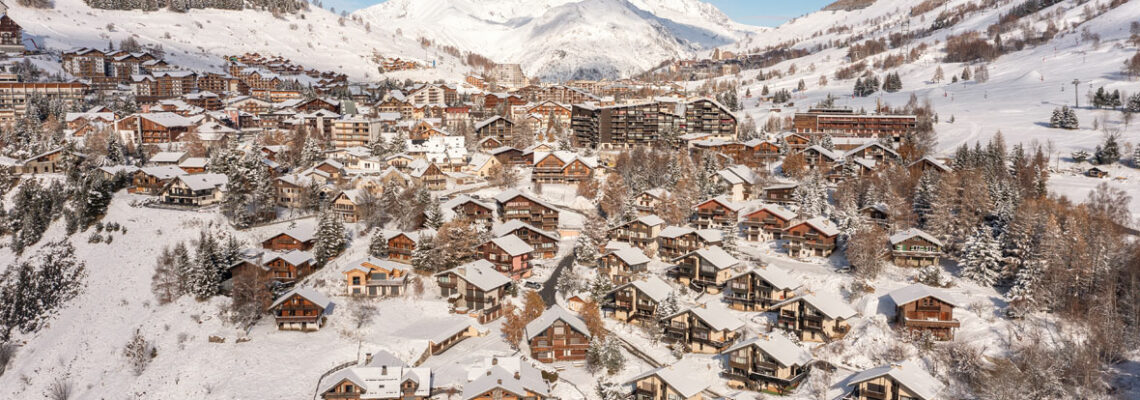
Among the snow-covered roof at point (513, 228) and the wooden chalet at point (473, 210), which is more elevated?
the wooden chalet at point (473, 210)

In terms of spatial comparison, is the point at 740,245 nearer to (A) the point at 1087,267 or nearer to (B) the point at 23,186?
(A) the point at 1087,267

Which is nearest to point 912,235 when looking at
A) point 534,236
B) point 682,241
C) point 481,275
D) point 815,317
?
point 815,317

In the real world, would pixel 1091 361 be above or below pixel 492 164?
below

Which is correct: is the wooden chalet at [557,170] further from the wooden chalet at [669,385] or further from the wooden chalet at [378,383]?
the wooden chalet at [378,383]

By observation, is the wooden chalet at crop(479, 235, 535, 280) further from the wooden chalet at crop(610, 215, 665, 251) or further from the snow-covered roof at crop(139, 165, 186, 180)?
the snow-covered roof at crop(139, 165, 186, 180)

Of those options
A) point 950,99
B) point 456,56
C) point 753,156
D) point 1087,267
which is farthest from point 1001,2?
point 1087,267

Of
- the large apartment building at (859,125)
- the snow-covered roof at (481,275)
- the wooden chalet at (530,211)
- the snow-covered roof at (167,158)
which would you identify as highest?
the large apartment building at (859,125)

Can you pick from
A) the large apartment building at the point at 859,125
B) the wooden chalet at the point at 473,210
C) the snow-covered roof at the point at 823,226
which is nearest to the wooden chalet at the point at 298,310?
the wooden chalet at the point at 473,210
